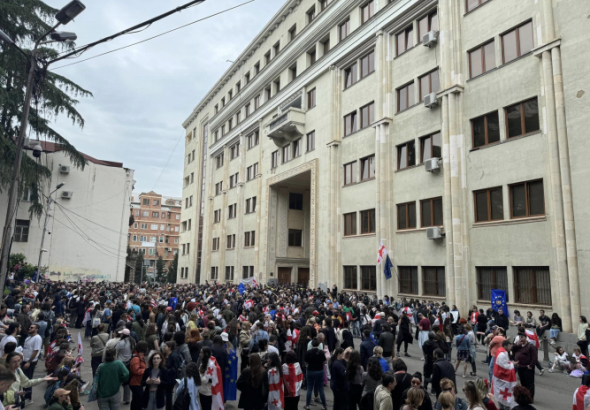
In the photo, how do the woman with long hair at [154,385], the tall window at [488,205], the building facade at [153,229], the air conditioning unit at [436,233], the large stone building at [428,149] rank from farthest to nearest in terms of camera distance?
1. the building facade at [153,229]
2. the air conditioning unit at [436,233]
3. the tall window at [488,205]
4. the large stone building at [428,149]
5. the woman with long hair at [154,385]

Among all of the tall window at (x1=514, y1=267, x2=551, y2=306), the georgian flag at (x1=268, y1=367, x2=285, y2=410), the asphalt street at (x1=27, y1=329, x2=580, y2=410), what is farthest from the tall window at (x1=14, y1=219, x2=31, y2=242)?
the tall window at (x1=514, y1=267, x2=551, y2=306)

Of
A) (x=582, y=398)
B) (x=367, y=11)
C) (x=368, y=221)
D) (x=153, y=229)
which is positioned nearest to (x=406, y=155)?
(x=368, y=221)

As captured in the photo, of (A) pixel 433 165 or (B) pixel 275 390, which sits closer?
(B) pixel 275 390

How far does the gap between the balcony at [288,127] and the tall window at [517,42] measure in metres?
18.2

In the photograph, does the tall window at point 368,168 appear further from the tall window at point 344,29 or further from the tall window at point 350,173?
the tall window at point 344,29

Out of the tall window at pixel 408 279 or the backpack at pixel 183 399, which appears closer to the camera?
the backpack at pixel 183 399

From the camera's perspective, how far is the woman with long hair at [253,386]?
7.64 meters

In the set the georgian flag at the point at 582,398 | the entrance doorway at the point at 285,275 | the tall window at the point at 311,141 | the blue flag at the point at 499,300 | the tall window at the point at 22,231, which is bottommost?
the georgian flag at the point at 582,398

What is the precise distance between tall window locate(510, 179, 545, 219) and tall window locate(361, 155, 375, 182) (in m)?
10.2

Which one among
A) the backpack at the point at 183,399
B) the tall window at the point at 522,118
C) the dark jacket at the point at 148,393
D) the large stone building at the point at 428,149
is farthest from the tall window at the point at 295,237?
the backpack at the point at 183,399

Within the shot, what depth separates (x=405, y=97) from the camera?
1030 inches

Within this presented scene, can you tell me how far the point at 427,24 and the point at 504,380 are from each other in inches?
Answer: 874

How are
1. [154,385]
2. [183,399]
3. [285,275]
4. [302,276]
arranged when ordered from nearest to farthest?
1. [183,399]
2. [154,385]
3. [285,275]
4. [302,276]

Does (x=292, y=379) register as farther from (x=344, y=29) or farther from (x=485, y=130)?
(x=344, y=29)
